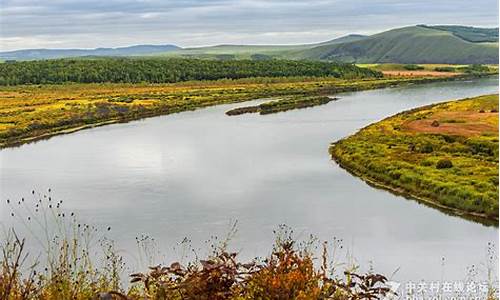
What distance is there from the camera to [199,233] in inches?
599

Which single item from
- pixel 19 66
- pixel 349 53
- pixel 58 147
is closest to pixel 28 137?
pixel 58 147

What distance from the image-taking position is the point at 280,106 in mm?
48250

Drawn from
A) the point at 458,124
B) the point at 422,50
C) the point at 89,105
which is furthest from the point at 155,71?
the point at 422,50

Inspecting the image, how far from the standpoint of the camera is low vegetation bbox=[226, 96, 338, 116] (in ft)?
148

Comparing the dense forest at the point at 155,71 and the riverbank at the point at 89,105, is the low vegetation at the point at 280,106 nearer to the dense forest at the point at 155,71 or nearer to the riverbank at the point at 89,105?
the riverbank at the point at 89,105

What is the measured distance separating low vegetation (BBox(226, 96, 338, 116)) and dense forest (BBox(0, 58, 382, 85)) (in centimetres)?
3249

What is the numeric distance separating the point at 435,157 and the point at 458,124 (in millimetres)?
10098

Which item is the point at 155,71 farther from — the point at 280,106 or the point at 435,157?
the point at 435,157

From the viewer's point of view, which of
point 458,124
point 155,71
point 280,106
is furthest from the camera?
point 155,71

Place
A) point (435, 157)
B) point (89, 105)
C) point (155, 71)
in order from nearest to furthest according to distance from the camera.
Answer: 1. point (435, 157)
2. point (89, 105)
3. point (155, 71)

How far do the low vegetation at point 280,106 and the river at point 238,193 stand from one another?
718cm

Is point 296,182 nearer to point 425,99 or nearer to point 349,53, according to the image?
point 425,99

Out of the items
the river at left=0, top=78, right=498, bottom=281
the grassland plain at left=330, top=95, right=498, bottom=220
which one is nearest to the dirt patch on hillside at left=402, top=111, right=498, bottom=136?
the grassland plain at left=330, top=95, right=498, bottom=220

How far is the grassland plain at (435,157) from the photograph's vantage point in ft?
60.3
